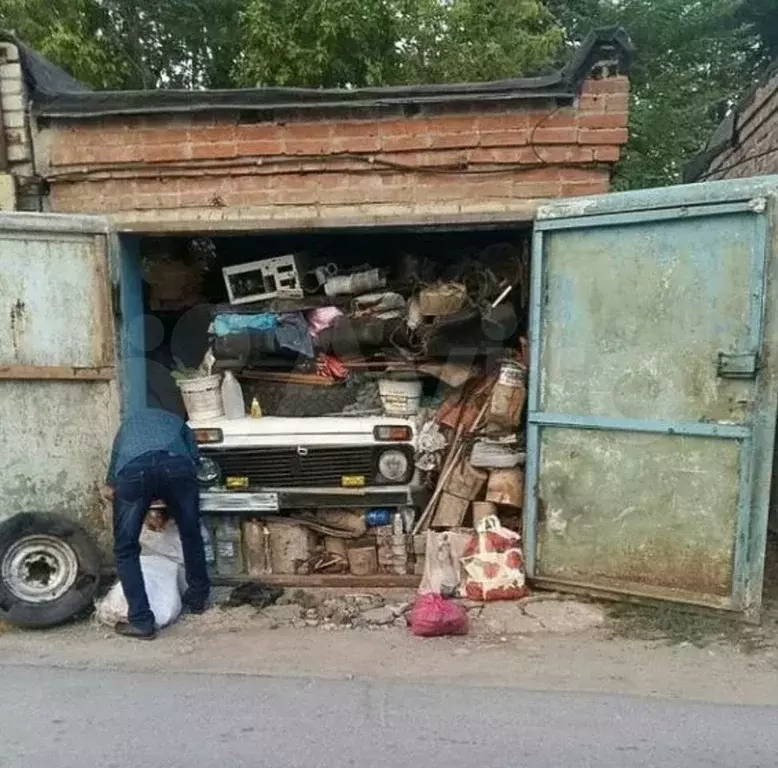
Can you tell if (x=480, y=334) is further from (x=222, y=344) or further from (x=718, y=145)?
(x=718, y=145)

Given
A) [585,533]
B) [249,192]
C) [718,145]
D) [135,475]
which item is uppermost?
[718,145]

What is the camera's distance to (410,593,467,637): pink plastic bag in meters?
4.49

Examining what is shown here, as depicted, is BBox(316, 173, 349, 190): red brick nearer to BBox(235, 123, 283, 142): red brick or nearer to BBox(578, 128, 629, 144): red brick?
BBox(235, 123, 283, 142): red brick

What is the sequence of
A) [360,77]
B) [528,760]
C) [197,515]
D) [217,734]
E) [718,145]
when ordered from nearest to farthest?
[528,760] → [217,734] → [197,515] → [718,145] → [360,77]

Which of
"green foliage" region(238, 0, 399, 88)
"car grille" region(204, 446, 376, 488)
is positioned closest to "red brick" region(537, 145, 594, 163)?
"car grille" region(204, 446, 376, 488)

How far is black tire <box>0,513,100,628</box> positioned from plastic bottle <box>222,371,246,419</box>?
1.28 metres

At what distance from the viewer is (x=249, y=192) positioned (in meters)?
5.25

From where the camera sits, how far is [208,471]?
5332 mm

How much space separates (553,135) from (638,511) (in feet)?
8.14

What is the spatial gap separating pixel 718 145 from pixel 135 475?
7173 mm

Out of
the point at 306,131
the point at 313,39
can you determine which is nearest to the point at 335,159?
the point at 306,131

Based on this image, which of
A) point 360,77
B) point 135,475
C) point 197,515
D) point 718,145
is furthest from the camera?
point 360,77

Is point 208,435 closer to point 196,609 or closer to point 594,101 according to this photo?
point 196,609

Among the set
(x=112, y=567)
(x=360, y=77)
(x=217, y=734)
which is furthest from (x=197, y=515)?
(x=360, y=77)
